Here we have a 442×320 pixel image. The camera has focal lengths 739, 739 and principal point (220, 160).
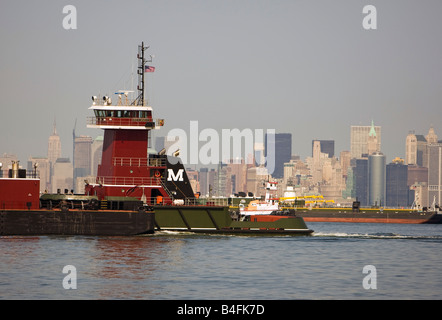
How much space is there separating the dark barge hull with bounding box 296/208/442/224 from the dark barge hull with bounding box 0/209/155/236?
8383 centimetres

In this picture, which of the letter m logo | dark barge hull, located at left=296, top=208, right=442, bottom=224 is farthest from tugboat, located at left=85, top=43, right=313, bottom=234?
dark barge hull, located at left=296, top=208, right=442, bottom=224

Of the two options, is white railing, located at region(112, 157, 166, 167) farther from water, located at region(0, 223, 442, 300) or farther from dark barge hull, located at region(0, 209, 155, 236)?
water, located at region(0, 223, 442, 300)

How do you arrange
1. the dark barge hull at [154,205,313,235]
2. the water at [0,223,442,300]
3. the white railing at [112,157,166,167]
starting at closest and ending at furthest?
the water at [0,223,442,300] < the dark barge hull at [154,205,313,235] < the white railing at [112,157,166,167]

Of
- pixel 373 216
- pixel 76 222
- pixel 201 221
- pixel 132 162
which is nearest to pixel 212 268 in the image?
pixel 76 222

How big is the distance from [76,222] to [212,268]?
15700mm

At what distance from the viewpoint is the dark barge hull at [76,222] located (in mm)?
48781

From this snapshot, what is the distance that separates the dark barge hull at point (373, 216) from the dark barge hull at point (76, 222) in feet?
275

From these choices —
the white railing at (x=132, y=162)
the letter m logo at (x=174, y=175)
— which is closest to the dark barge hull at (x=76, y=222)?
the white railing at (x=132, y=162)

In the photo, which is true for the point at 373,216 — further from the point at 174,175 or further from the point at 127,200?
the point at 127,200

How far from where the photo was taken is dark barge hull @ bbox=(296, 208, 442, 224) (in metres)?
132

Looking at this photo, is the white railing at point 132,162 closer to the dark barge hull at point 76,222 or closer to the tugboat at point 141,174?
the tugboat at point 141,174

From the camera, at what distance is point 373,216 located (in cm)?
13338
